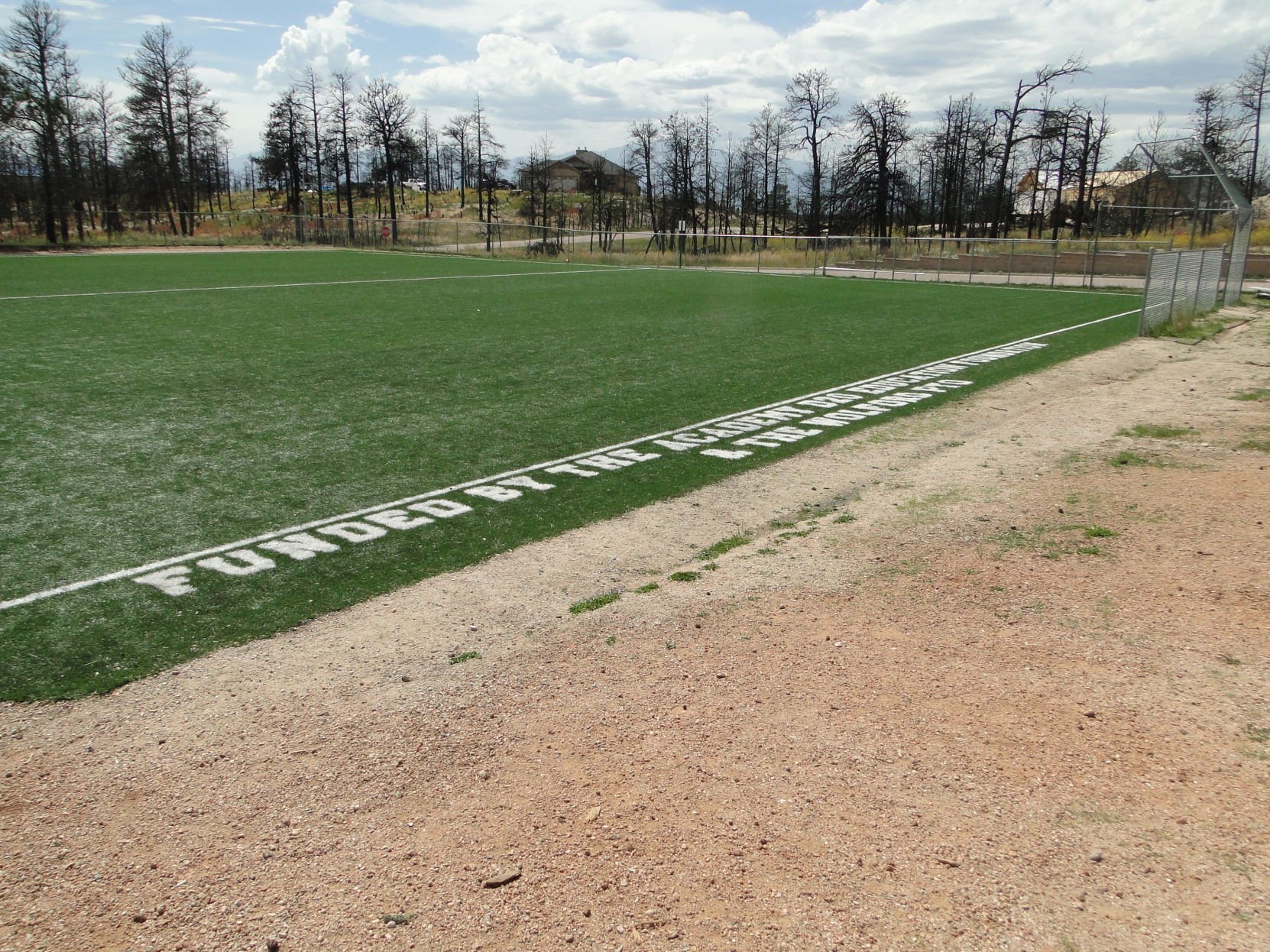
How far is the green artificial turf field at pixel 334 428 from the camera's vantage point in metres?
5.28

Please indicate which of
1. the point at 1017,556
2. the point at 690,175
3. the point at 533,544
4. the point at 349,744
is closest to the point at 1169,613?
the point at 1017,556

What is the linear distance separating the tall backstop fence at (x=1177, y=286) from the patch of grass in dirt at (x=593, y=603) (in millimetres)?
15015

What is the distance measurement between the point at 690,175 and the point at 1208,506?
67.2 metres

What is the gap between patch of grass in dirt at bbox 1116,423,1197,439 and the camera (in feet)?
30.7

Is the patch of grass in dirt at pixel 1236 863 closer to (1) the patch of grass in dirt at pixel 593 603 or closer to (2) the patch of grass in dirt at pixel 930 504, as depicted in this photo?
(1) the patch of grass in dirt at pixel 593 603

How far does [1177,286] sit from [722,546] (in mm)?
17068

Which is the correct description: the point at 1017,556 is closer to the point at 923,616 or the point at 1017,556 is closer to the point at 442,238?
the point at 923,616

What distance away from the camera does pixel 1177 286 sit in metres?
18.6

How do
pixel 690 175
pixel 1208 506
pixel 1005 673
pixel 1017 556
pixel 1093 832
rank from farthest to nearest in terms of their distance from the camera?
pixel 690 175
pixel 1208 506
pixel 1017 556
pixel 1005 673
pixel 1093 832

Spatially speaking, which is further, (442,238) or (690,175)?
(690,175)

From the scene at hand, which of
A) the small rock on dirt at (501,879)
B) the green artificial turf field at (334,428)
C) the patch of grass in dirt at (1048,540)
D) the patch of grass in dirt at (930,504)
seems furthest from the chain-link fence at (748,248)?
the small rock on dirt at (501,879)

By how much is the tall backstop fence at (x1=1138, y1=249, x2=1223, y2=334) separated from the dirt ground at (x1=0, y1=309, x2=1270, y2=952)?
510 inches

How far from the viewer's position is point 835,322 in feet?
65.5

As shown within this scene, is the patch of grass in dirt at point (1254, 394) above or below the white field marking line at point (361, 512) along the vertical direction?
above
